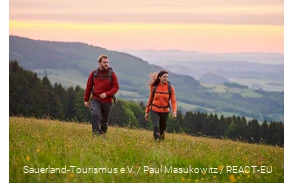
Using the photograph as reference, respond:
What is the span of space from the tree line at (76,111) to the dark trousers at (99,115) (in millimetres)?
58187

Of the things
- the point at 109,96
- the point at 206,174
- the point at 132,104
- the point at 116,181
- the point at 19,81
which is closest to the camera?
the point at 116,181

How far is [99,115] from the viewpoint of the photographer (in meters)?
12.9

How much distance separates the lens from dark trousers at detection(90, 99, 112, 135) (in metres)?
12.9

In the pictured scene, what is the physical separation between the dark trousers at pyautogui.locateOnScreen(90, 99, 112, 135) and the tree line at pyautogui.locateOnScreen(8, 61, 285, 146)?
5819 cm

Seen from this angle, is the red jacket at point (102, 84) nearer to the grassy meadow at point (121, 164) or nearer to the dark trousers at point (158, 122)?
the dark trousers at point (158, 122)

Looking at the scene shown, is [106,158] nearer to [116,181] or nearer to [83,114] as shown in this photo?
[116,181]

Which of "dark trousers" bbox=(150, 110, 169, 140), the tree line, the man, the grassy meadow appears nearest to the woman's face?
"dark trousers" bbox=(150, 110, 169, 140)

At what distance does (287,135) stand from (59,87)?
91088 mm

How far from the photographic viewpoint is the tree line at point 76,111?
77.8 meters

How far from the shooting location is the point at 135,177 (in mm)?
7367

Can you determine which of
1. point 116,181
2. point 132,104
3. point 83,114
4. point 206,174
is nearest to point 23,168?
point 116,181

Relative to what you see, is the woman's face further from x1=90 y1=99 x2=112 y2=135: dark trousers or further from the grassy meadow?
the grassy meadow

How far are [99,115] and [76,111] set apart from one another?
238 ft

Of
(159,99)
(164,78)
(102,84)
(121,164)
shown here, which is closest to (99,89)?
(102,84)
